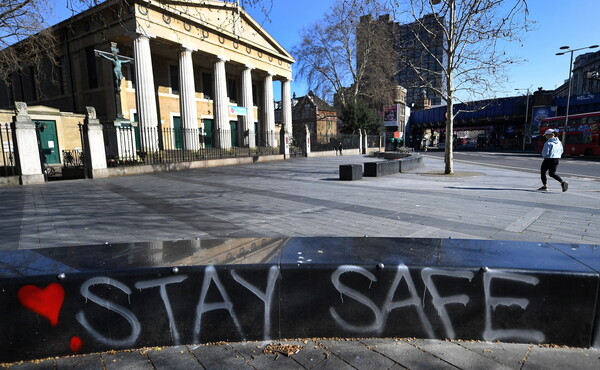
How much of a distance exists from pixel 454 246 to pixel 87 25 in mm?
30498

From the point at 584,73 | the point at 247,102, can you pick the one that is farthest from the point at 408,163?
the point at 584,73

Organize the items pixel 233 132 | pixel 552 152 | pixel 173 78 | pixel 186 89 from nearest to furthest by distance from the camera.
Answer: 1. pixel 552 152
2. pixel 186 89
3. pixel 173 78
4. pixel 233 132

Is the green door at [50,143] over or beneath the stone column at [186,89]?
beneath

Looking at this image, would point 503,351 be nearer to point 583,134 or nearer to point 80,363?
point 80,363

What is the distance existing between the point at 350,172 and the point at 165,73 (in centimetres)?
2380

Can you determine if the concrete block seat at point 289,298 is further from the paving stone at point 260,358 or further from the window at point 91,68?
the window at point 91,68

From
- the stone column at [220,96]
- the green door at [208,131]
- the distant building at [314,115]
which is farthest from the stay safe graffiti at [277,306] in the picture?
the distant building at [314,115]

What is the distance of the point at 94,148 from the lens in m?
13.1

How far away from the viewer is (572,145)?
2816 cm

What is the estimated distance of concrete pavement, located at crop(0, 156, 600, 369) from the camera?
2127 mm

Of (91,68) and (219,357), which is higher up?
(91,68)

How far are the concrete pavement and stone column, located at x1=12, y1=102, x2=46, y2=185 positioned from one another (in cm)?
213

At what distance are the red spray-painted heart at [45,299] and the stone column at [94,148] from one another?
12973 millimetres

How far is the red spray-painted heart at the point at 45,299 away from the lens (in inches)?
78.0
